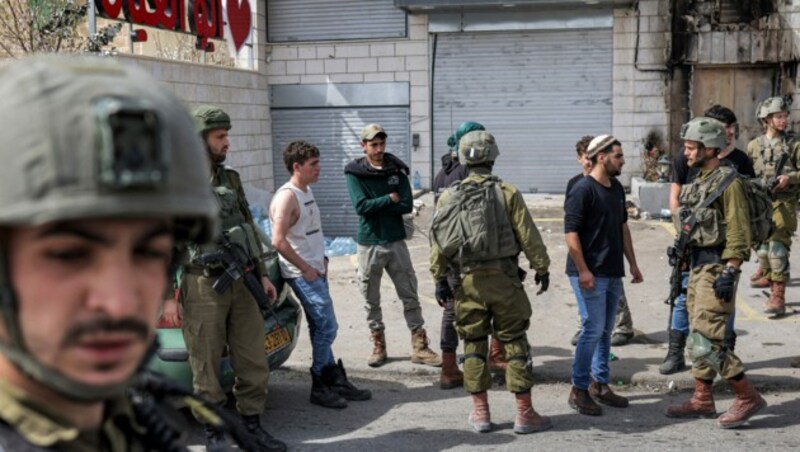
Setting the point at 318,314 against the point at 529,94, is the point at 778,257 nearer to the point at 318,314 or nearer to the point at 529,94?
the point at 318,314

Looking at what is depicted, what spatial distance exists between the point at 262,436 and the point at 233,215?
4.36 feet

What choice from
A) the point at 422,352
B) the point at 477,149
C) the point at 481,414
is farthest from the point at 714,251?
the point at 422,352

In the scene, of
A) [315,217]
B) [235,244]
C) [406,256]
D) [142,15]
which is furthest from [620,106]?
[235,244]

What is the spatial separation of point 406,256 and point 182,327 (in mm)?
2500

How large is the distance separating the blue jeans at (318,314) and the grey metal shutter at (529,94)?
10038mm

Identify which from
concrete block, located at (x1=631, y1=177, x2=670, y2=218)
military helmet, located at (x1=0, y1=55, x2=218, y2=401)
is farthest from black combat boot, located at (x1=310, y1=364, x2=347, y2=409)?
concrete block, located at (x1=631, y1=177, x2=670, y2=218)

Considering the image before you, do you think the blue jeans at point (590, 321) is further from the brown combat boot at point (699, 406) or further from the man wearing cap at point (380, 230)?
the man wearing cap at point (380, 230)

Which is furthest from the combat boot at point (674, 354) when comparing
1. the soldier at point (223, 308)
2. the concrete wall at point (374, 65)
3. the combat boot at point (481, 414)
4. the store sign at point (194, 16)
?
the concrete wall at point (374, 65)

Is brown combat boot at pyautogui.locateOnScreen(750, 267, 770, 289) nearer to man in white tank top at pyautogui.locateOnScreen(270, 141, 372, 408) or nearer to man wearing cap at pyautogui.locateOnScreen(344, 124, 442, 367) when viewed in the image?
man wearing cap at pyautogui.locateOnScreen(344, 124, 442, 367)

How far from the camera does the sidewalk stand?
7480mm

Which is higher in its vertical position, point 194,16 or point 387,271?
point 194,16

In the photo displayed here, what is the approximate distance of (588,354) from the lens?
658 cm

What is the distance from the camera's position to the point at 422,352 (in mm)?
7727

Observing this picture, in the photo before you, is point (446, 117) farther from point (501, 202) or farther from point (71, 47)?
point (501, 202)
